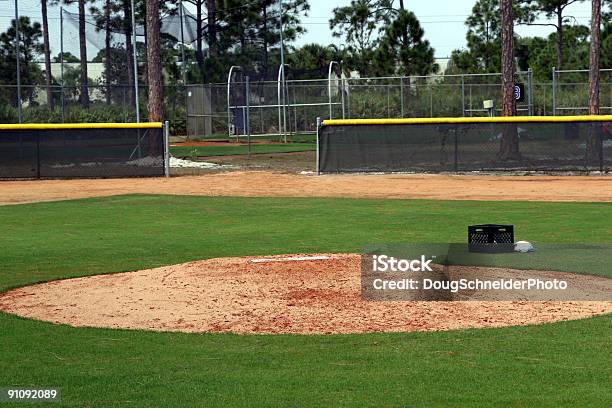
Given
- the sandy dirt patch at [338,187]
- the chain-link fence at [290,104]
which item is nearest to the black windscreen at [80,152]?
the sandy dirt patch at [338,187]

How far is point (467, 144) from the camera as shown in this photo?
1019 inches

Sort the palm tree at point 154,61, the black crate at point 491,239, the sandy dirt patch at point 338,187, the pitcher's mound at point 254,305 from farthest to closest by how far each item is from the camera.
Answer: the palm tree at point 154,61 → the sandy dirt patch at point 338,187 → the black crate at point 491,239 → the pitcher's mound at point 254,305

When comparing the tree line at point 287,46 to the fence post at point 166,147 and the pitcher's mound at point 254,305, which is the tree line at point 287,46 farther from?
the pitcher's mound at point 254,305

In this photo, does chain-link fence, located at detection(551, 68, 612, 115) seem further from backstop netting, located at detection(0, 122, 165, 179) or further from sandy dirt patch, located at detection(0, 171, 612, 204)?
backstop netting, located at detection(0, 122, 165, 179)

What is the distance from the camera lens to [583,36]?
204 ft

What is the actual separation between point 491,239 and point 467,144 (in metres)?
14.1

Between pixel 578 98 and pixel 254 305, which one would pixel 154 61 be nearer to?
pixel 578 98

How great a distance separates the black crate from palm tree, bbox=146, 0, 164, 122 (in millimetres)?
21443

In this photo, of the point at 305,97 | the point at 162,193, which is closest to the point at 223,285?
the point at 162,193

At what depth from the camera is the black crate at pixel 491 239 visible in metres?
11.8

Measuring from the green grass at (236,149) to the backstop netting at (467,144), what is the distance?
9.66 meters

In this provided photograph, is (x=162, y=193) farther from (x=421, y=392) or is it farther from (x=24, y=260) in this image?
(x=421, y=392)

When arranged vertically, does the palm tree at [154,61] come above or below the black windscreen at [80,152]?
above

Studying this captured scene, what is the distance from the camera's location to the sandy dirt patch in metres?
21.5
